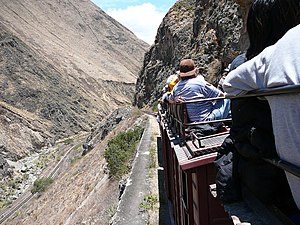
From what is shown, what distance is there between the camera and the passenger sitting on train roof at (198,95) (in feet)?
16.4

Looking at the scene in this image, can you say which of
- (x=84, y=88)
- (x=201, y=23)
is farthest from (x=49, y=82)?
(x=201, y=23)

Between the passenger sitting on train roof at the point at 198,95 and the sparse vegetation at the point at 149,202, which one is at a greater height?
the passenger sitting on train roof at the point at 198,95

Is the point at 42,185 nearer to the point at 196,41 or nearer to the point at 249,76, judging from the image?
the point at 196,41

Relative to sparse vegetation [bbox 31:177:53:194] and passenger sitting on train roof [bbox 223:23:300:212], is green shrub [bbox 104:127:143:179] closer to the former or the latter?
sparse vegetation [bbox 31:177:53:194]

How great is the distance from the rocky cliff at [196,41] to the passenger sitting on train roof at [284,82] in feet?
39.1

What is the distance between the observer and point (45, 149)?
70.8m

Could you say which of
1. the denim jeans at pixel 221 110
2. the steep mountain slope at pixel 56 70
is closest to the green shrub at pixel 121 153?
the denim jeans at pixel 221 110

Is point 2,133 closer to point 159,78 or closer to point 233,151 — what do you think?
point 159,78

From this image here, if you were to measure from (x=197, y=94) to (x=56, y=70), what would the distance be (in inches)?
3867

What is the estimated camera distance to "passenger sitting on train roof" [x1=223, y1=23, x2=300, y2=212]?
1.81 metres

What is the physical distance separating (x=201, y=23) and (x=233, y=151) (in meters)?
32.1

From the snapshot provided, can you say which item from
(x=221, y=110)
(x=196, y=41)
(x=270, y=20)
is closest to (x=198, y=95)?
(x=221, y=110)

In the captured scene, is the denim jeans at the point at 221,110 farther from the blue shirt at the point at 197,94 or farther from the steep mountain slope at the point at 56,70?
the steep mountain slope at the point at 56,70

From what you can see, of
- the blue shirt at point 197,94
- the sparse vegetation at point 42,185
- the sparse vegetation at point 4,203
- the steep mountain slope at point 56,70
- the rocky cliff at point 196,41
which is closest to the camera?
the blue shirt at point 197,94
